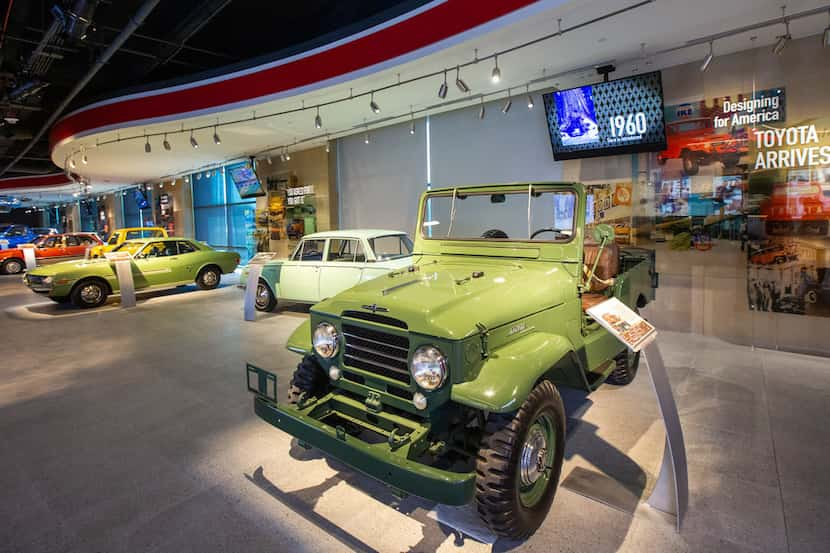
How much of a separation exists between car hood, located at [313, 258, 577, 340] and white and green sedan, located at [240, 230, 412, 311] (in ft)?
11.0

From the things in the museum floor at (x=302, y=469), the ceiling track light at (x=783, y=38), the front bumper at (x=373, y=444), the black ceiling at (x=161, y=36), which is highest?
the black ceiling at (x=161, y=36)

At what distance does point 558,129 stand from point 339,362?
18.0 feet

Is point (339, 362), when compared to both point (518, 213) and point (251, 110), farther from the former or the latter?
point (251, 110)

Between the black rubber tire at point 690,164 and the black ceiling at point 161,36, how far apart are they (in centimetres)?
519

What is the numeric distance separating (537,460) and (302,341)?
1.68 metres

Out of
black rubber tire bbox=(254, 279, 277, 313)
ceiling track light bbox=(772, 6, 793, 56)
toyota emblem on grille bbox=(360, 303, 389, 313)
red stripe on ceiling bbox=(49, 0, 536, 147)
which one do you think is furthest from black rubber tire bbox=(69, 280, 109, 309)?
ceiling track light bbox=(772, 6, 793, 56)

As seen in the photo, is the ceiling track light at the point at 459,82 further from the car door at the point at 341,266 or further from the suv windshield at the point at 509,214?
the car door at the point at 341,266

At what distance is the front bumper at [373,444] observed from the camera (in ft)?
6.19

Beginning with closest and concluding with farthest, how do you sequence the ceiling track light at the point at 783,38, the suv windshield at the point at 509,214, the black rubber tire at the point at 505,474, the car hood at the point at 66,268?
the black rubber tire at the point at 505,474 → the ceiling track light at the point at 783,38 → the suv windshield at the point at 509,214 → the car hood at the point at 66,268

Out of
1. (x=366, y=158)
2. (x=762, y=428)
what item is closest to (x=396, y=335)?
(x=762, y=428)

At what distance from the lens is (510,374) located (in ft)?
7.22

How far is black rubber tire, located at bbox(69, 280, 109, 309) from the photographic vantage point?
8477 millimetres

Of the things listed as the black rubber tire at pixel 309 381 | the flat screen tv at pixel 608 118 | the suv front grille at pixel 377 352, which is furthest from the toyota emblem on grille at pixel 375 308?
the flat screen tv at pixel 608 118

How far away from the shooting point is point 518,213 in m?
7.60
